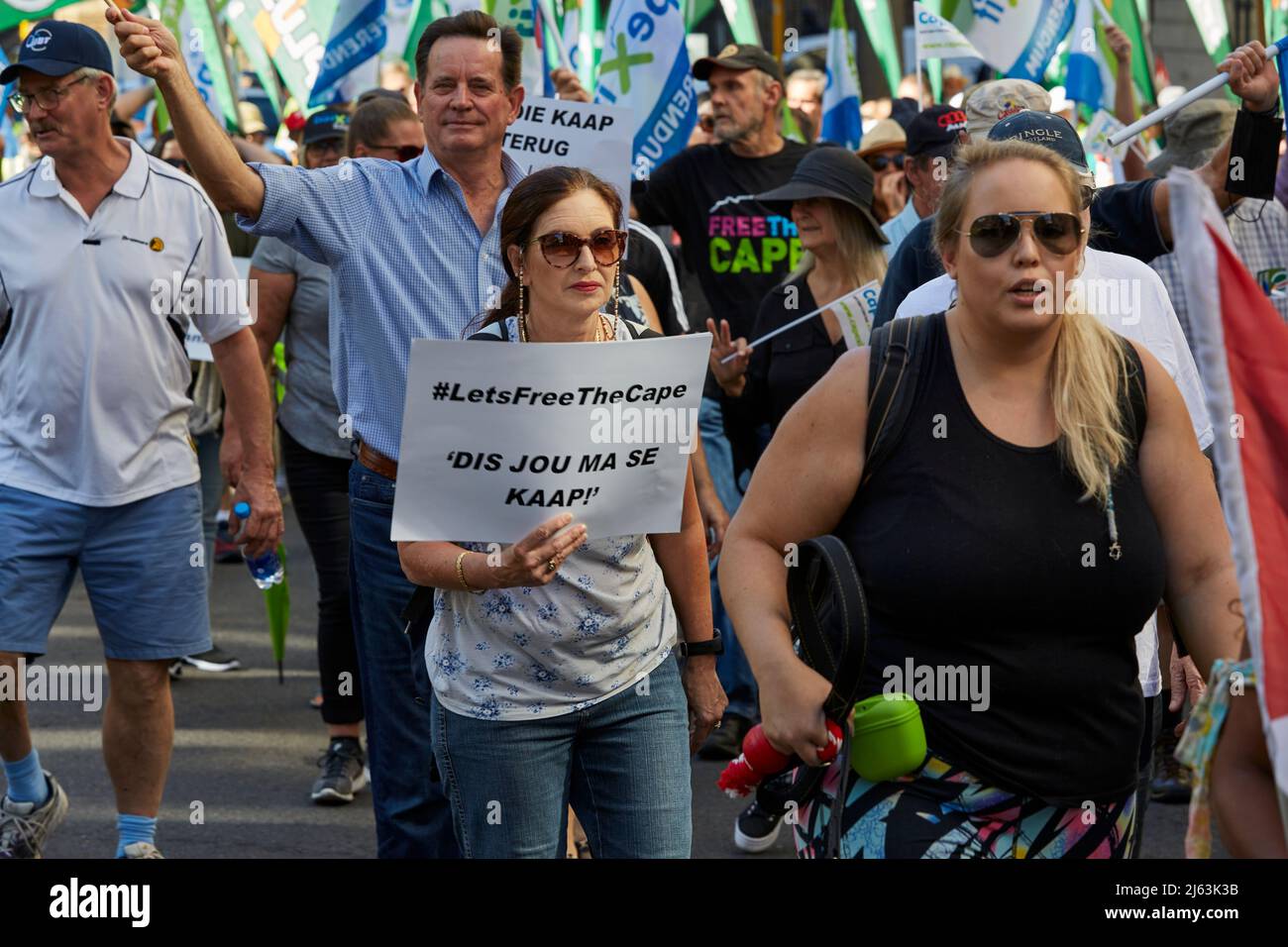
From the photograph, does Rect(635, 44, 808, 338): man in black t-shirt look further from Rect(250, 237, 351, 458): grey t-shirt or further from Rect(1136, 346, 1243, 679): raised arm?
Rect(1136, 346, 1243, 679): raised arm

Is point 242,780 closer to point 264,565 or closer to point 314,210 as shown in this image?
point 264,565

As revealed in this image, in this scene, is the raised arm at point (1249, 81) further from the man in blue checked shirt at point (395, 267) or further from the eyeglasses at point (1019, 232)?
the eyeglasses at point (1019, 232)

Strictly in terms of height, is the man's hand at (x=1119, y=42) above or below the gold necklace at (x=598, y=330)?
above

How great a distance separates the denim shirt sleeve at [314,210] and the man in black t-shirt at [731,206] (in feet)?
10.7

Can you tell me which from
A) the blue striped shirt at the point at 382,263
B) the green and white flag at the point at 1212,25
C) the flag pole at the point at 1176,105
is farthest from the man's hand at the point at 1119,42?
the blue striped shirt at the point at 382,263

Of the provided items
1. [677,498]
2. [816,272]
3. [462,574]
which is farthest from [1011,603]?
[816,272]

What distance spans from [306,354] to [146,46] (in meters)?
2.74

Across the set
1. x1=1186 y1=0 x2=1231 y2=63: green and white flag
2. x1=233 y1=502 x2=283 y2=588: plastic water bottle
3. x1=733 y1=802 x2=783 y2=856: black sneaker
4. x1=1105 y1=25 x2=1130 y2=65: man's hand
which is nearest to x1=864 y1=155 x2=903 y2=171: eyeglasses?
x1=1105 y1=25 x2=1130 y2=65: man's hand

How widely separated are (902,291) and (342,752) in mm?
2934

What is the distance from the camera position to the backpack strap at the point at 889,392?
3.05m

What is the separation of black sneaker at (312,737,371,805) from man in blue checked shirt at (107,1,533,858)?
6.11ft

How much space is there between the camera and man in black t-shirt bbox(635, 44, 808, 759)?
318 inches

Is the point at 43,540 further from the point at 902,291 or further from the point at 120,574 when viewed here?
the point at 902,291

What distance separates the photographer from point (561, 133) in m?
6.39
